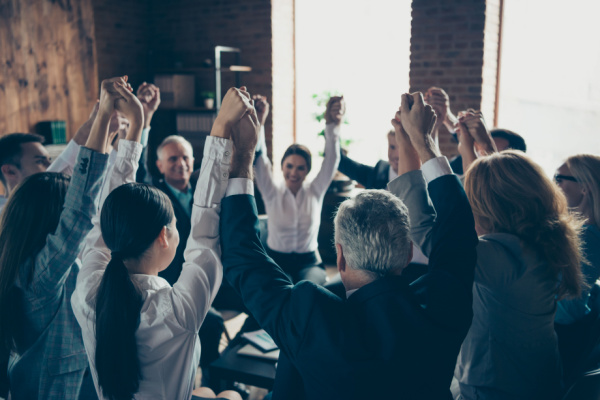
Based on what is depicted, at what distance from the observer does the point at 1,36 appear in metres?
4.39

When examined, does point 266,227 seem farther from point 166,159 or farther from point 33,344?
point 33,344

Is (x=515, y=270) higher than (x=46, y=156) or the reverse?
the reverse

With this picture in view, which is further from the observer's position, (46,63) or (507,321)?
(46,63)

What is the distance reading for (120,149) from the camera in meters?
1.66

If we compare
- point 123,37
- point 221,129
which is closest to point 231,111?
point 221,129

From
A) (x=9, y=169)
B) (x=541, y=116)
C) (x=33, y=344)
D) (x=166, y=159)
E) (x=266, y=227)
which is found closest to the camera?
(x=33, y=344)

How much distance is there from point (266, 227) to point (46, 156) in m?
1.82

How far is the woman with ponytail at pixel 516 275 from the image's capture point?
1.40 meters

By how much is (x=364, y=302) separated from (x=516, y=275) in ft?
1.84

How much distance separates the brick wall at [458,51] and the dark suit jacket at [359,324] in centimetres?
358

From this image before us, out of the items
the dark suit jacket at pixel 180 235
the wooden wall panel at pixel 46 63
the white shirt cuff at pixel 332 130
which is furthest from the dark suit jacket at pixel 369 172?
the wooden wall panel at pixel 46 63

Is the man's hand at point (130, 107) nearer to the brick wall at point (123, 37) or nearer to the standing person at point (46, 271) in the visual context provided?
the standing person at point (46, 271)

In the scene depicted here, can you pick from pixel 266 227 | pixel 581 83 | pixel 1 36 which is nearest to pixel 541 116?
pixel 581 83

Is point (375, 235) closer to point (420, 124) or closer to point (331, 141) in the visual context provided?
point (420, 124)
